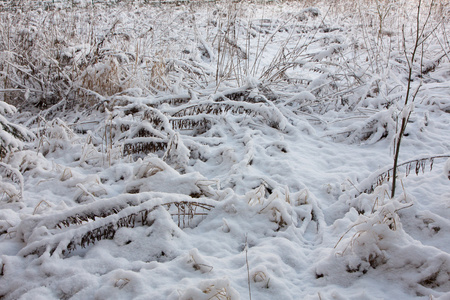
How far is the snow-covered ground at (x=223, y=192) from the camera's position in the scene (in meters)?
1.14

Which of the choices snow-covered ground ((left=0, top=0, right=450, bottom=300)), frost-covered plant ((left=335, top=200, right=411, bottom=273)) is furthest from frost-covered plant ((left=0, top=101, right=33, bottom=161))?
frost-covered plant ((left=335, top=200, right=411, bottom=273))

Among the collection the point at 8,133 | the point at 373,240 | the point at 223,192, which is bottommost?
the point at 223,192

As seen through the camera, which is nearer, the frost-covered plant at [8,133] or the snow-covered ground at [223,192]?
the snow-covered ground at [223,192]

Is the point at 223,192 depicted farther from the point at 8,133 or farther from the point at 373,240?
the point at 8,133

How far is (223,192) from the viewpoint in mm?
1676

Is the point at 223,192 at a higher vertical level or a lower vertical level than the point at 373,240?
lower

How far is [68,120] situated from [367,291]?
291 centimetres

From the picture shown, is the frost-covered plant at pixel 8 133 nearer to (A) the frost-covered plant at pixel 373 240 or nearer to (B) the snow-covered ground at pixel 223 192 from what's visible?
(B) the snow-covered ground at pixel 223 192

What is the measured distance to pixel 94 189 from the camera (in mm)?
1752

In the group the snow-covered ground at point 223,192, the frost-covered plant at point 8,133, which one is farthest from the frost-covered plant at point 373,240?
the frost-covered plant at point 8,133

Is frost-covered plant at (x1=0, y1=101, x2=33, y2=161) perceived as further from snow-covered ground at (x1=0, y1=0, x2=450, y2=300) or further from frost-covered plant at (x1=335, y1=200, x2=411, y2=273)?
frost-covered plant at (x1=335, y1=200, x2=411, y2=273)

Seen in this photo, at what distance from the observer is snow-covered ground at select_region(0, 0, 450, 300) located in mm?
1136

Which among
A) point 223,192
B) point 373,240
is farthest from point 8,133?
point 373,240

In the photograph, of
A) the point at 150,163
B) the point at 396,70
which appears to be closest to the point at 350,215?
the point at 150,163
